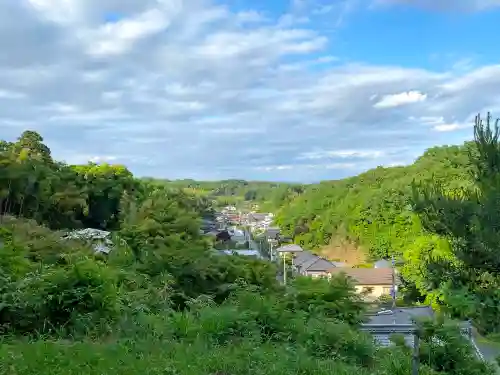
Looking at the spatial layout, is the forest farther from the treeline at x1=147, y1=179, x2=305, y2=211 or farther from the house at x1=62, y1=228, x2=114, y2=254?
the treeline at x1=147, y1=179, x2=305, y2=211

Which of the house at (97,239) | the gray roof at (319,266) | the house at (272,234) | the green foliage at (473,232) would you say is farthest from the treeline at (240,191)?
the green foliage at (473,232)

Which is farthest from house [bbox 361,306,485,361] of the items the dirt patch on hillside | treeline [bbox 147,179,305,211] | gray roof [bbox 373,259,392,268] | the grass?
treeline [bbox 147,179,305,211]

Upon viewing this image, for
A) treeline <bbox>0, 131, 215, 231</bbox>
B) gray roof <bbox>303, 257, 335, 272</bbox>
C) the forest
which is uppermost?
treeline <bbox>0, 131, 215, 231</bbox>

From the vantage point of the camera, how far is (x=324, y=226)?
181 ft

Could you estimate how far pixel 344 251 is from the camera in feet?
164

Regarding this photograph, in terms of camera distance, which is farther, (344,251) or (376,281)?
(344,251)

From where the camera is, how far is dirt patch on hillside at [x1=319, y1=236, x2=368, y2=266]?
46.9 meters

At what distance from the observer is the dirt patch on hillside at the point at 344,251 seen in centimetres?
4691

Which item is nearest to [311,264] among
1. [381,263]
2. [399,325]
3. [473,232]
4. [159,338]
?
[381,263]

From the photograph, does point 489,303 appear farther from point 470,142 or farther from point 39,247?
point 39,247

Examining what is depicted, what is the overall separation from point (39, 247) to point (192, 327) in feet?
21.1

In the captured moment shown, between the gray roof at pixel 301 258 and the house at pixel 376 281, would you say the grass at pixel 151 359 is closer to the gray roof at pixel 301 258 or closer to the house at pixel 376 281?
the house at pixel 376 281

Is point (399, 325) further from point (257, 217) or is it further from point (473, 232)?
point (257, 217)

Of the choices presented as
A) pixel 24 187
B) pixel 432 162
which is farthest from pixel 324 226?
pixel 24 187
